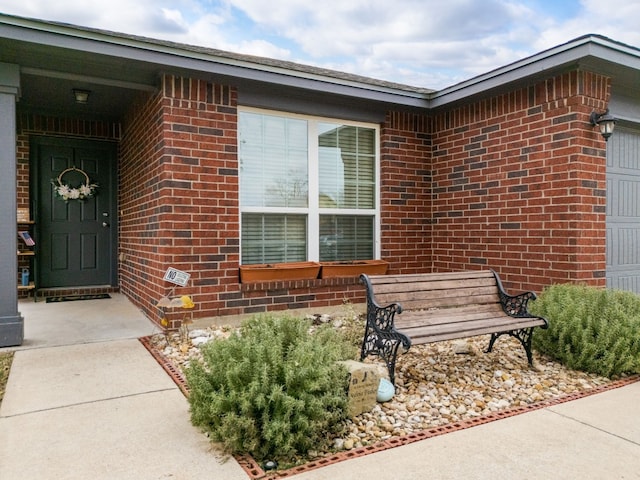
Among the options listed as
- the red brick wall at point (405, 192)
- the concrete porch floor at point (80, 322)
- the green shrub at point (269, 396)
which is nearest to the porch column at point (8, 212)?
the concrete porch floor at point (80, 322)

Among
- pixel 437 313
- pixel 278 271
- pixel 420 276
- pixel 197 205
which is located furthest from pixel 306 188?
pixel 437 313

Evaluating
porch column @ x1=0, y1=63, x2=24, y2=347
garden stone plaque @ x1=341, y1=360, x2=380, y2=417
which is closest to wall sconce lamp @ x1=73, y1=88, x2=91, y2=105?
porch column @ x1=0, y1=63, x2=24, y2=347

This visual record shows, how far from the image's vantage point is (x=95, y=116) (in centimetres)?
659

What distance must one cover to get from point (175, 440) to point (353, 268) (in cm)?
356

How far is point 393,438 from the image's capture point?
2.43 metres

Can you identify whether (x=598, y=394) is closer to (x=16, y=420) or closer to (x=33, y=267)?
Answer: (x=16, y=420)

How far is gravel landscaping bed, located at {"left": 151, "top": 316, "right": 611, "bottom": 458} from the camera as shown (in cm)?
263

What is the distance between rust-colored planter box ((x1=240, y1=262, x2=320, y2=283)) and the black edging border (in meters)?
1.51

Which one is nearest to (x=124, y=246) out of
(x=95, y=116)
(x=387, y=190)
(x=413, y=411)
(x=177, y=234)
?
(x=95, y=116)

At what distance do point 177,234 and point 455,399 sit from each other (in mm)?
3127

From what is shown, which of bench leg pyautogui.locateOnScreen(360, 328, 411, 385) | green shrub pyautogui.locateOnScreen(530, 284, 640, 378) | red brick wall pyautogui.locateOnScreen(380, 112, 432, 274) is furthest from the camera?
red brick wall pyautogui.locateOnScreen(380, 112, 432, 274)

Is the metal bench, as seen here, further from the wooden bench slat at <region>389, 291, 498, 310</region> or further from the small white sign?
the small white sign

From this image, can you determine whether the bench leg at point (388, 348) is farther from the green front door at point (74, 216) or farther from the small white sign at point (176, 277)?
the green front door at point (74, 216)

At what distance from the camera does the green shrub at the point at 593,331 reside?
3.47 m
